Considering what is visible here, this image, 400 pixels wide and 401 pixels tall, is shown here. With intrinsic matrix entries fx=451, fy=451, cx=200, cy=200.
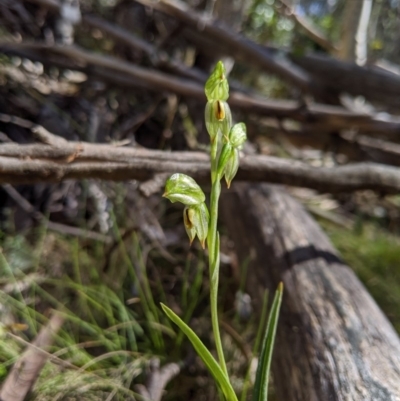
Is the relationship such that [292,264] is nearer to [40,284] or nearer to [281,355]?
[281,355]

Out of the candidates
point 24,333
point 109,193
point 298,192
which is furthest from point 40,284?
point 298,192

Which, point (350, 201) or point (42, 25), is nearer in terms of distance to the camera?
point (42, 25)

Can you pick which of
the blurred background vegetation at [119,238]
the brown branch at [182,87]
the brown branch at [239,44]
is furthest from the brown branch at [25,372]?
the brown branch at [239,44]

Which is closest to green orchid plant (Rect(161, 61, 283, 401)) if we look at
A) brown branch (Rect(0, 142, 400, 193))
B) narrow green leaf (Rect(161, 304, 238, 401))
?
narrow green leaf (Rect(161, 304, 238, 401))

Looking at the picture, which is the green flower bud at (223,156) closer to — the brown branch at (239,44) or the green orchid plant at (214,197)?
the green orchid plant at (214,197)

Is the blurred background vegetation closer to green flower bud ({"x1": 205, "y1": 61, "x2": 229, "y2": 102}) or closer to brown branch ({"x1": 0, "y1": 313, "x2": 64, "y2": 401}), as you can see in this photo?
brown branch ({"x1": 0, "y1": 313, "x2": 64, "y2": 401})

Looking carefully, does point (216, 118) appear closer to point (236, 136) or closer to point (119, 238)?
point (236, 136)

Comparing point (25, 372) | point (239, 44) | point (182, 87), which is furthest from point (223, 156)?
point (239, 44)
